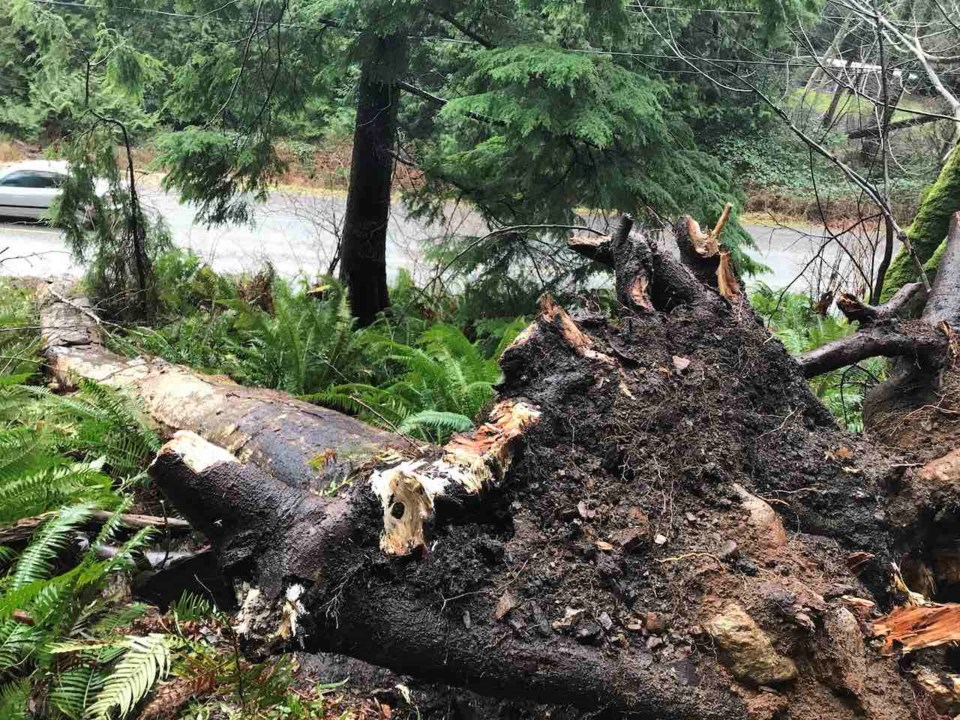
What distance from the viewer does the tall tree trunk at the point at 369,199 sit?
20.5ft

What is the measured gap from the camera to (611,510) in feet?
7.25

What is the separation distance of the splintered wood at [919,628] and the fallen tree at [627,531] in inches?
0.5

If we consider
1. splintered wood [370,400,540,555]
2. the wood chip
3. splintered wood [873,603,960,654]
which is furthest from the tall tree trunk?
splintered wood [873,603,960,654]

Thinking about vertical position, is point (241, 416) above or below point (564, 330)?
below

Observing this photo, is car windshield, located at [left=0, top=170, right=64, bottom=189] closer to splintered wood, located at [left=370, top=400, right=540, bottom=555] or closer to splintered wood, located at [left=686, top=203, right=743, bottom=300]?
splintered wood, located at [left=686, top=203, right=743, bottom=300]

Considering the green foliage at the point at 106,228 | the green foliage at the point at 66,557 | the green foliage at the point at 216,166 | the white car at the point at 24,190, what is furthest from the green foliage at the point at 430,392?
the white car at the point at 24,190

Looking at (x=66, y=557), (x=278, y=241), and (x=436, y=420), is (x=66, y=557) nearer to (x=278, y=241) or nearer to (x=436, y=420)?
(x=436, y=420)

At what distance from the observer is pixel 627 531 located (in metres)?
2.13

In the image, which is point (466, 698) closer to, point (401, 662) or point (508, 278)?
point (401, 662)

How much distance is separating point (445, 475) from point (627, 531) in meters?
0.60

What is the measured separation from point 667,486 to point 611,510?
0.22 metres

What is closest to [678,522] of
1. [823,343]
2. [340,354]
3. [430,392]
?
[430,392]

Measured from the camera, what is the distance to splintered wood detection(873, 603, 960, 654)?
6.24 ft

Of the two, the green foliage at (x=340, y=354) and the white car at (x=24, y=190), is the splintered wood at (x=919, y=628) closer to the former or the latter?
the green foliage at (x=340, y=354)
